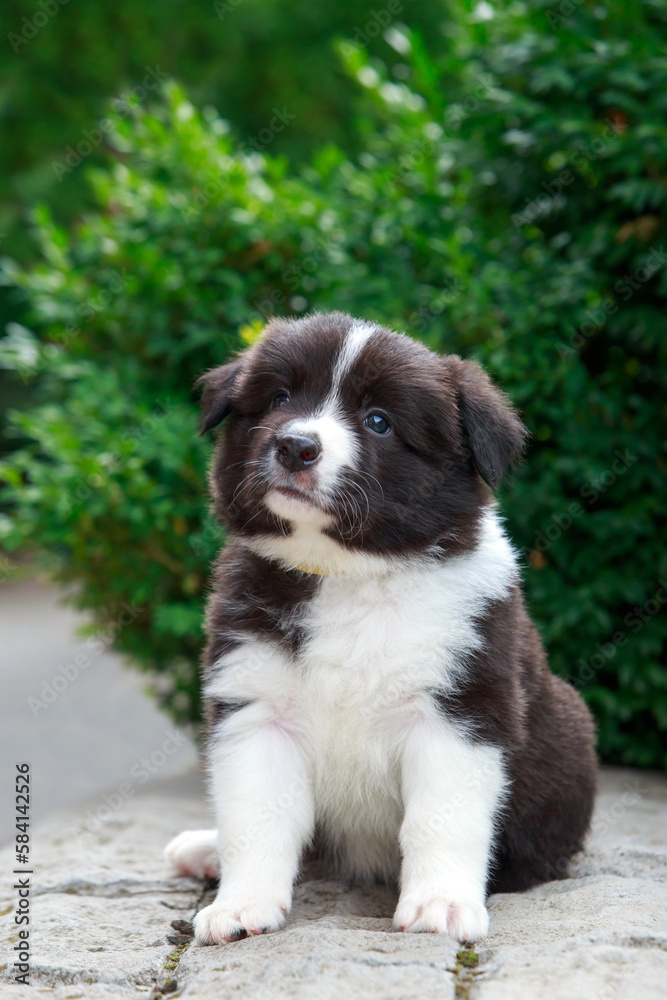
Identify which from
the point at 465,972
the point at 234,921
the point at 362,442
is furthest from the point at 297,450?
the point at 465,972

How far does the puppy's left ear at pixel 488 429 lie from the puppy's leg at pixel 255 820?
1.01 metres

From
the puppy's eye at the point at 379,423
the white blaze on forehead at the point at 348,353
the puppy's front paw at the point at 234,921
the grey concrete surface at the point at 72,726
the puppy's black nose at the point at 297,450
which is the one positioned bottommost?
the grey concrete surface at the point at 72,726

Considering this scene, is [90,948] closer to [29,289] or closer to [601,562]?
[601,562]

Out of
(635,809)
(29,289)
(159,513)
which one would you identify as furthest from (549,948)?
(29,289)

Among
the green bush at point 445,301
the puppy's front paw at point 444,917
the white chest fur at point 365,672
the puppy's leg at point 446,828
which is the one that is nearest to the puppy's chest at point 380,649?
the white chest fur at point 365,672

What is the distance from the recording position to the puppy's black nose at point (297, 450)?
293 cm

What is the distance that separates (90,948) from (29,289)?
3.85 m

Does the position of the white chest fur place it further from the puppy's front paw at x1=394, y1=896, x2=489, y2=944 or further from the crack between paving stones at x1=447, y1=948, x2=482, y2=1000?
the crack between paving stones at x1=447, y1=948, x2=482, y2=1000

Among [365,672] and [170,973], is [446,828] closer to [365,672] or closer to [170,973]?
[365,672]

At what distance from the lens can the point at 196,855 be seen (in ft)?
12.3

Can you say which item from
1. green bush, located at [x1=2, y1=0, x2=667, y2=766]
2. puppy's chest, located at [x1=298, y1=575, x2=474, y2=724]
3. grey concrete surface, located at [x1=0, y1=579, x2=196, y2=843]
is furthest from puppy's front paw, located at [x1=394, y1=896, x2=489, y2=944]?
grey concrete surface, located at [x1=0, y1=579, x2=196, y2=843]

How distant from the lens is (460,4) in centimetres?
536

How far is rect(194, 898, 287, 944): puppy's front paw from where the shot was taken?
2910mm

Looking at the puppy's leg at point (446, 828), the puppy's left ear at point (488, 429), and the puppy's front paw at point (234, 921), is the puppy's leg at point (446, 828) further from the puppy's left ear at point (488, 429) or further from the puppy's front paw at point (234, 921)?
the puppy's left ear at point (488, 429)
